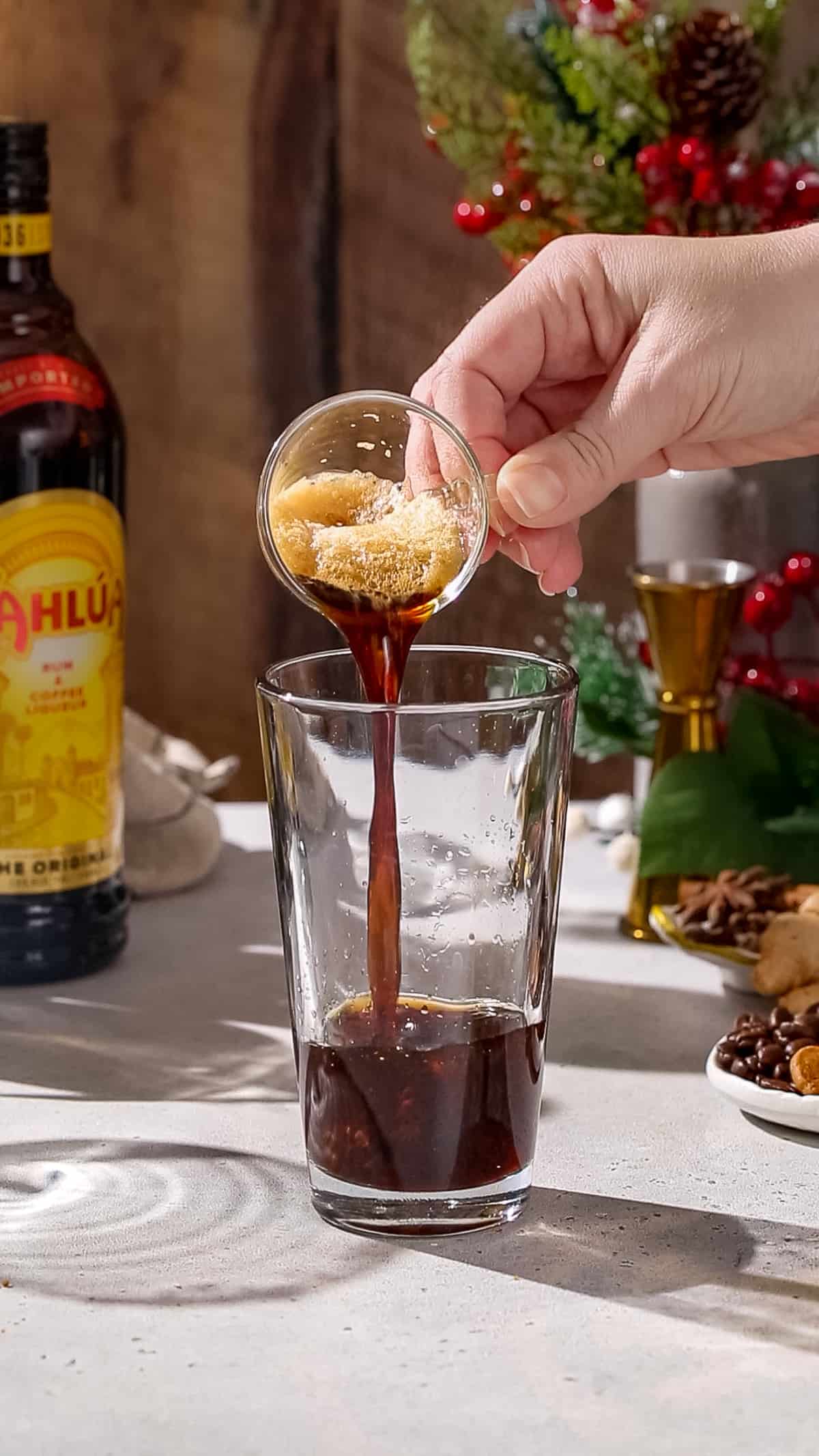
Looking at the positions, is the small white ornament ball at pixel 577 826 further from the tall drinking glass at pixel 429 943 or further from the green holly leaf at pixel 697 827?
the tall drinking glass at pixel 429 943

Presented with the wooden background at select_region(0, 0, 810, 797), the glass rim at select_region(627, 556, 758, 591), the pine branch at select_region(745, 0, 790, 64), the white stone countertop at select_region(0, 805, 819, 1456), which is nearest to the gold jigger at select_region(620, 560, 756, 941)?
the glass rim at select_region(627, 556, 758, 591)

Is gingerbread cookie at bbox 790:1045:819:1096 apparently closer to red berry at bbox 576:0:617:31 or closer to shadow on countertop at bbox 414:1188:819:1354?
shadow on countertop at bbox 414:1188:819:1354

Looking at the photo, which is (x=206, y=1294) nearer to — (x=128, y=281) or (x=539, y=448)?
(x=539, y=448)

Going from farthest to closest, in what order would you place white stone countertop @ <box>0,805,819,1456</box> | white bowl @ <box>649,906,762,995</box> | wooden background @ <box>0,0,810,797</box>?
wooden background @ <box>0,0,810,797</box>, white bowl @ <box>649,906,762,995</box>, white stone countertop @ <box>0,805,819,1456</box>

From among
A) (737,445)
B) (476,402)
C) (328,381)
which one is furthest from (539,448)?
(328,381)

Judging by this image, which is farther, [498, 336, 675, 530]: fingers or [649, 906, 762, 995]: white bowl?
[649, 906, 762, 995]: white bowl

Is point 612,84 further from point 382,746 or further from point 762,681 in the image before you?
point 382,746

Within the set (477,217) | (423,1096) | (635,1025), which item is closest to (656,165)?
(477,217)
